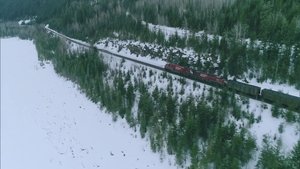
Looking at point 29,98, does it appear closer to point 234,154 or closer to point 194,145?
point 194,145

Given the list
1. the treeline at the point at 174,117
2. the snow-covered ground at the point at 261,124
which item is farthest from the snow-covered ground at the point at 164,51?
the treeline at the point at 174,117

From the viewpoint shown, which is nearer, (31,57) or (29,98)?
(29,98)

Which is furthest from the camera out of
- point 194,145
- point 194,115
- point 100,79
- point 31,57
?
point 31,57

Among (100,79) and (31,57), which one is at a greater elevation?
(100,79)

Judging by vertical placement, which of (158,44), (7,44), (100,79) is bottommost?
(7,44)

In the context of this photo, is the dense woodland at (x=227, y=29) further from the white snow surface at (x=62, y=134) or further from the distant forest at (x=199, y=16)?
the white snow surface at (x=62, y=134)

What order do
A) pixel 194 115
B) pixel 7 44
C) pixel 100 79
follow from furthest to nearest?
pixel 7 44
pixel 100 79
pixel 194 115

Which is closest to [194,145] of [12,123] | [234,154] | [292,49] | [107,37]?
[234,154]

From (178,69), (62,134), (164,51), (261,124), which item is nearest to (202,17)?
(164,51)
